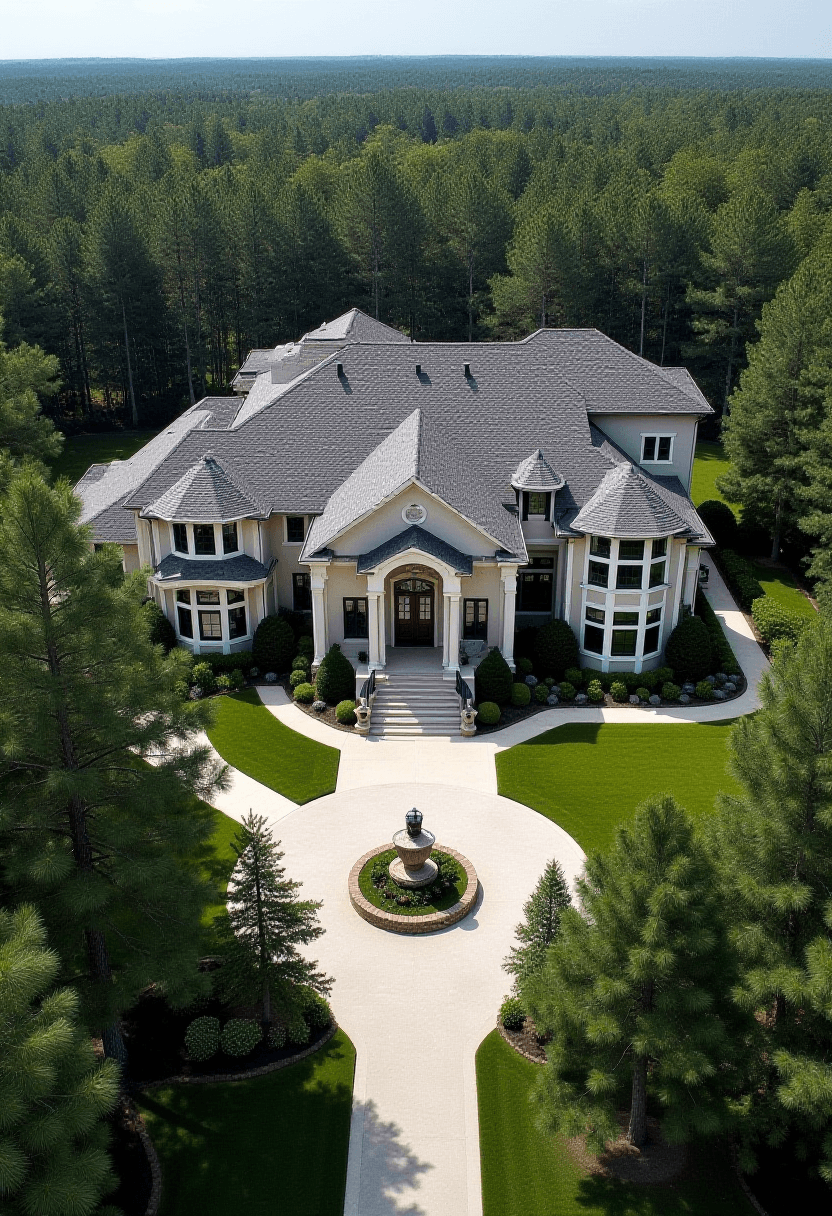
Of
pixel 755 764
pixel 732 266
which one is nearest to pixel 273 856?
pixel 755 764

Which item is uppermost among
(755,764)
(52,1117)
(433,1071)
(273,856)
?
(755,764)

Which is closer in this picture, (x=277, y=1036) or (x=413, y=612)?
(x=277, y=1036)

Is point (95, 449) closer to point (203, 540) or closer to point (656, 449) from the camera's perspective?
→ point (203, 540)

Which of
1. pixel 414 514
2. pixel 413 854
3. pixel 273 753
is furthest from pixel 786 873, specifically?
pixel 414 514

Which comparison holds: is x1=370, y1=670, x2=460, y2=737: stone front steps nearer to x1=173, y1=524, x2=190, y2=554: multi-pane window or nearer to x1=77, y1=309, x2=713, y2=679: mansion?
x1=77, y1=309, x2=713, y2=679: mansion

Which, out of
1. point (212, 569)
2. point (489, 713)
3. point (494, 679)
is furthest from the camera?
point (212, 569)

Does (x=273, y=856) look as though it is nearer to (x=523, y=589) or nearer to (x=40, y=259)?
(x=523, y=589)

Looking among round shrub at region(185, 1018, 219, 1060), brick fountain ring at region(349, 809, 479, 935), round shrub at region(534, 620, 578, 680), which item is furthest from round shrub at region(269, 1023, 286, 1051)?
round shrub at region(534, 620, 578, 680)
